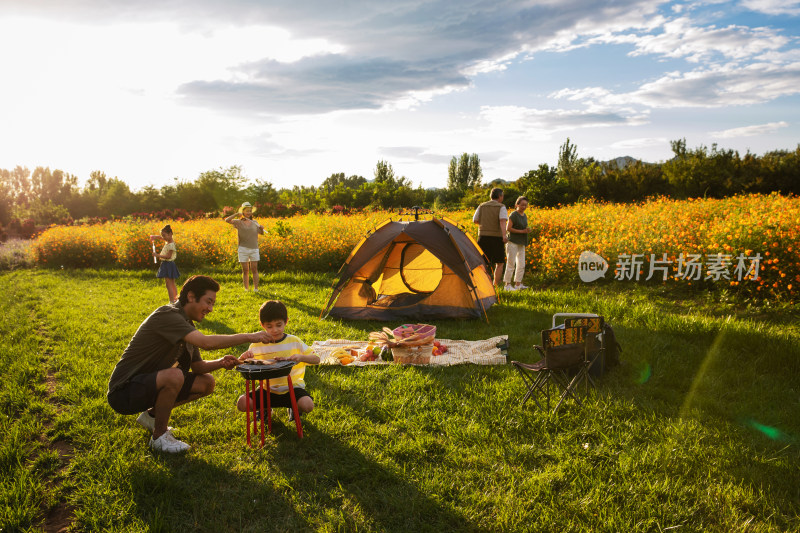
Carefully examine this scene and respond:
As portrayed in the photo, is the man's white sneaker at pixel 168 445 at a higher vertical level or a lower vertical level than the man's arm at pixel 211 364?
lower

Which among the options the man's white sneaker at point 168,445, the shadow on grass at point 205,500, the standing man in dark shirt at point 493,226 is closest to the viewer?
the shadow on grass at point 205,500

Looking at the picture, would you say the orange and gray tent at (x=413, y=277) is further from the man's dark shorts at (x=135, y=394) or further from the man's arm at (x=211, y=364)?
the man's dark shorts at (x=135, y=394)

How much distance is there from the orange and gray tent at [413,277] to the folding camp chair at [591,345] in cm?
245

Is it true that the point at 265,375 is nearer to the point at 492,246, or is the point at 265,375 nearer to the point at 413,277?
the point at 413,277

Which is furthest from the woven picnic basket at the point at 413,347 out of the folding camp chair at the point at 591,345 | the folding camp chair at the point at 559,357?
the folding camp chair at the point at 591,345

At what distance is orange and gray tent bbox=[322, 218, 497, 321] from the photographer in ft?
24.7

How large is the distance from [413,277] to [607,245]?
4.63m

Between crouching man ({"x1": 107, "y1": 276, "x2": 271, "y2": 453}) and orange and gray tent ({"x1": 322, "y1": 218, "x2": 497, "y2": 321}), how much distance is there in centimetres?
396

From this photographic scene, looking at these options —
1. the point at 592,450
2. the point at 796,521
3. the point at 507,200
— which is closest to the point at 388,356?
the point at 592,450

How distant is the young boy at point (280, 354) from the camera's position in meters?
3.81

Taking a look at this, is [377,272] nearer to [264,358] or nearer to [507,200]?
[264,358]

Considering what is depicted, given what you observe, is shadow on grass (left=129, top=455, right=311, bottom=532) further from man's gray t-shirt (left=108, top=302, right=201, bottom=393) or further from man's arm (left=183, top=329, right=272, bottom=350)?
man's arm (left=183, top=329, right=272, bottom=350)

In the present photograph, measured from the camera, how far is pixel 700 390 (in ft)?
15.6

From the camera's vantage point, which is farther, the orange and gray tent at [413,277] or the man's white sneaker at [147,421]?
the orange and gray tent at [413,277]
